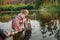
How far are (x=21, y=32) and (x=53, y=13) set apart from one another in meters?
0.38

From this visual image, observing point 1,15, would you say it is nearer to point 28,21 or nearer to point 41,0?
point 28,21

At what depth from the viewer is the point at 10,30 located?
202 cm

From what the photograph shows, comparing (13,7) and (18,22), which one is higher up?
(13,7)

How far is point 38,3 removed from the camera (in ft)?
6.90

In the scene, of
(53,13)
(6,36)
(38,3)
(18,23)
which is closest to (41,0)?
(38,3)

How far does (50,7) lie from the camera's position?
2.10m

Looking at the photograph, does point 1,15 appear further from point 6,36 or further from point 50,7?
point 50,7

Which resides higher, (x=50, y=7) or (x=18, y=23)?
(x=50, y=7)

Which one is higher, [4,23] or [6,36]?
[4,23]

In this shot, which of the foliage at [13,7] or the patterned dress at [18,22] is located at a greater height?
the foliage at [13,7]

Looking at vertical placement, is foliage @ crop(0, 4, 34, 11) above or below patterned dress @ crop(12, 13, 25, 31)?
above

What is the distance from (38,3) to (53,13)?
18 cm

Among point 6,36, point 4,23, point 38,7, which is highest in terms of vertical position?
point 38,7

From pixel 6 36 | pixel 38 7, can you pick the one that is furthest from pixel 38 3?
pixel 6 36
